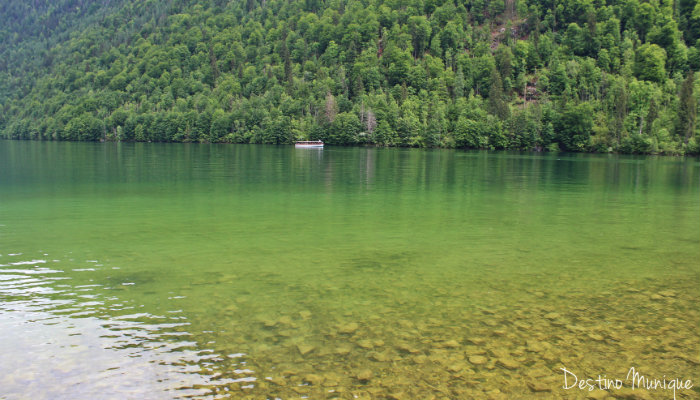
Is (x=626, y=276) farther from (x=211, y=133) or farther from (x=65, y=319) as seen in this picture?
(x=211, y=133)

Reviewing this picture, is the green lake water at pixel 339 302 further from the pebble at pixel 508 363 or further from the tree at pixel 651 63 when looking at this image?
the tree at pixel 651 63

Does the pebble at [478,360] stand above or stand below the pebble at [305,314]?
below

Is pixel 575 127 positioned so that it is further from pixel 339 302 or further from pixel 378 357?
pixel 378 357

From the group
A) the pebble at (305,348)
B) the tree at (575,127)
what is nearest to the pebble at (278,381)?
the pebble at (305,348)

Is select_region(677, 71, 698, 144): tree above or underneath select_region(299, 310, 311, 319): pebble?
above

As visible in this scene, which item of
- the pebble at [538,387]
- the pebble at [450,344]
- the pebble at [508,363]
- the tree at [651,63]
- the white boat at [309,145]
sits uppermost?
the tree at [651,63]

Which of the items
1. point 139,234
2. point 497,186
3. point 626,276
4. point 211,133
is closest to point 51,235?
point 139,234

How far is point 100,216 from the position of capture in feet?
86.5

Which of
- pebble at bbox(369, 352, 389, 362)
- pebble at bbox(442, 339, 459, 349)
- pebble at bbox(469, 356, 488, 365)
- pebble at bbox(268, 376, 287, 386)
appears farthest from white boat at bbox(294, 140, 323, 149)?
pebble at bbox(268, 376, 287, 386)

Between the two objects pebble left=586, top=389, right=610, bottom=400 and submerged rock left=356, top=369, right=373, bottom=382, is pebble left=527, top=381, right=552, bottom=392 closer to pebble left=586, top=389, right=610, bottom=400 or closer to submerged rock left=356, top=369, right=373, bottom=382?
pebble left=586, top=389, right=610, bottom=400

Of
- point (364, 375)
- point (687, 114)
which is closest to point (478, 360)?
→ point (364, 375)

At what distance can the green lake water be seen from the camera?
940 cm

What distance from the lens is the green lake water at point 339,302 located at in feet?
30.8

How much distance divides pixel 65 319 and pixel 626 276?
1623cm
